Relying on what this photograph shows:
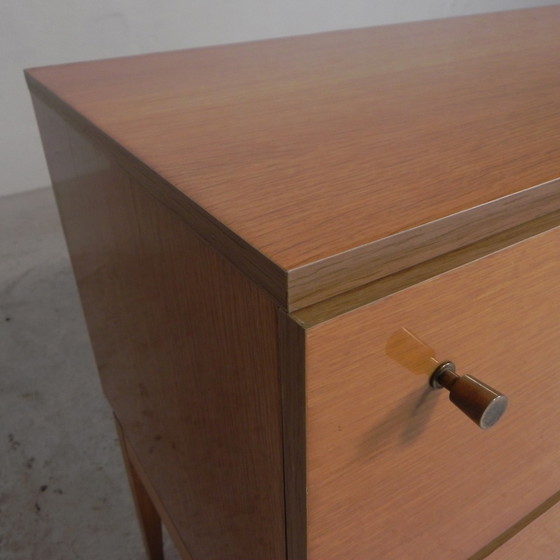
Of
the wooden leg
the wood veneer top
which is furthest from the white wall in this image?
the wooden leg

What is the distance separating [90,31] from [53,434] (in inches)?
48.2

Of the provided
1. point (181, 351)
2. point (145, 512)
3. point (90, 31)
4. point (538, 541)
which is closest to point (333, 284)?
point (181, 351)

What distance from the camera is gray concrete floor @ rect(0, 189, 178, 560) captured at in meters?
0.94

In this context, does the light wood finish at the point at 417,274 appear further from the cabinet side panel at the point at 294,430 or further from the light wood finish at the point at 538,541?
the light wood finish at the point at 538,541

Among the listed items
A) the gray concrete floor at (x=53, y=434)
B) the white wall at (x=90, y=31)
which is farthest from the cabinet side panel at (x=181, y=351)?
the white wall at (x=90, y=31)

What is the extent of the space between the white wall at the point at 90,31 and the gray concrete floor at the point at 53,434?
1.27ft

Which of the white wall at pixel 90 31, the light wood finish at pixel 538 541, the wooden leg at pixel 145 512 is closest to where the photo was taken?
the light wood finish at pixel 538 541

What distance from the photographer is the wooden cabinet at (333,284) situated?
246mm

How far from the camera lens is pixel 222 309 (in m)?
0.29

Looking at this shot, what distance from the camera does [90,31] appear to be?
1.75 meters

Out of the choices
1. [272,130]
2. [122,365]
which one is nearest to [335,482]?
[272,130]

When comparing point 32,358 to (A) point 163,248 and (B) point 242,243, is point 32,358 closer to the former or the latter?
(A) point 163,248

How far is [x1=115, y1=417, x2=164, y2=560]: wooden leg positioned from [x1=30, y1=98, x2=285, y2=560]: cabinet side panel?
10 cm

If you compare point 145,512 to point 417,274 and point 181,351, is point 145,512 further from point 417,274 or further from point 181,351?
point 417,274
